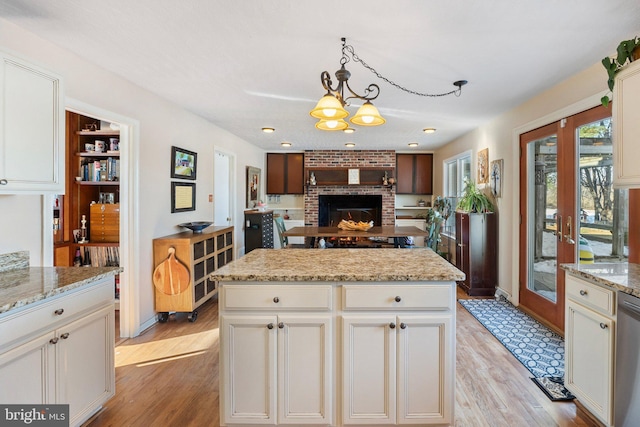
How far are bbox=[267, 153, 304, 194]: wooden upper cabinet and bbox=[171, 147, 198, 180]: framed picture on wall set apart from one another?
3189mm

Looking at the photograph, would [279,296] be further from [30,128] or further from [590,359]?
[590,359]

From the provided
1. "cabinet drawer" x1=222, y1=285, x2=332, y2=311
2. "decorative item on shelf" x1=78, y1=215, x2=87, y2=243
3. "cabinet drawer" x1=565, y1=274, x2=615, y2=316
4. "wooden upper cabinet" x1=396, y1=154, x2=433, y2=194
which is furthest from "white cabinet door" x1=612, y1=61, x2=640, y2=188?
"wooden upper cabinet" x1=396, y1=154, x2=433, y2=194

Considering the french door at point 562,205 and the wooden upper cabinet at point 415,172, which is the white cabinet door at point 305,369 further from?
the wooden upper cabinet at point 415,172

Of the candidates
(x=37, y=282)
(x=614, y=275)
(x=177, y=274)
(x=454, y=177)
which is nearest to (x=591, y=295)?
(x=614, y=275)

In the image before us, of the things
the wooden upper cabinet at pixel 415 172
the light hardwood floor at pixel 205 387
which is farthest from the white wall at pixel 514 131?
the wooden upper cabinet at pixel 415 172

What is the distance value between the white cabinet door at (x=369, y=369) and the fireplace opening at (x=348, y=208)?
17.9ft

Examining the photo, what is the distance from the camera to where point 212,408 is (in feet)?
6.29

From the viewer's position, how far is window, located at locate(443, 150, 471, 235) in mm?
5402

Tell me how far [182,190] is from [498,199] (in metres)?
3.84

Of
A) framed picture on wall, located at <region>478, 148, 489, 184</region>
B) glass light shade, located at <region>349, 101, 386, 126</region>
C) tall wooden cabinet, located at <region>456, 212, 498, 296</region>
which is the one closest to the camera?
glass light shade, located at <region>349, 101, 386, 126</region>

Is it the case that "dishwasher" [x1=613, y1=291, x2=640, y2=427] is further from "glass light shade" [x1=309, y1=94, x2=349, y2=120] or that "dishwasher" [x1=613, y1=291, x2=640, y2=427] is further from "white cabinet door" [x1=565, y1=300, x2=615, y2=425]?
"glass light shade" [x1=309, y1=94, x2=349, y2=120]

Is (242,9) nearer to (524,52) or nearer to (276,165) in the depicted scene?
(524,52)

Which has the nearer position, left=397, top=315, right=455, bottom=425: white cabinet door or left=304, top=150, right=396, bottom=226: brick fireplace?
left=397, top=315, right=455, bottom=425: white cabinet door

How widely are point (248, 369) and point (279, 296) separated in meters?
0.40
